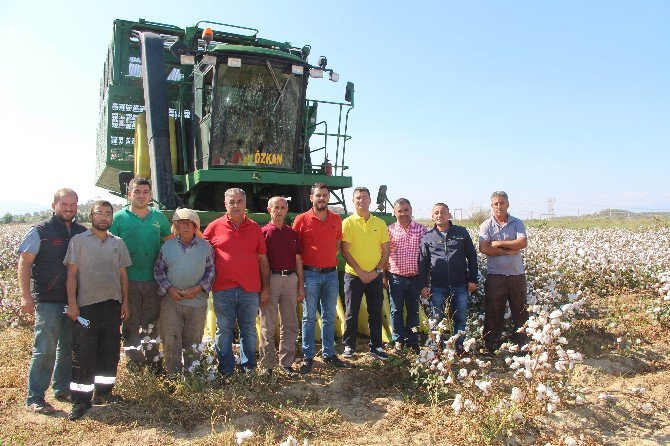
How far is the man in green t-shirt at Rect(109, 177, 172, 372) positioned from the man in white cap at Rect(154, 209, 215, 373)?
0.15 metres

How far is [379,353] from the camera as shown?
6035mm

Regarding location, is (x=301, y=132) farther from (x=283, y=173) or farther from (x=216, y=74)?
(x=216, y=74)

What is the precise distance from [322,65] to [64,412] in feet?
20.5

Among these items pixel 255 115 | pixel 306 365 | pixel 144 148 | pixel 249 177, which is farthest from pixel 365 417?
pixel 144 148

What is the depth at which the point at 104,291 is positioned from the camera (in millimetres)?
4820

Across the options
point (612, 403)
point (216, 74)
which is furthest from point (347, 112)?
point (612, 403)

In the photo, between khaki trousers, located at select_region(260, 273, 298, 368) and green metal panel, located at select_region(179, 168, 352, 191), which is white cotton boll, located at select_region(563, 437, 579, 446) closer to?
khaki trousers, located at select_region(260, 273, 298, 368)

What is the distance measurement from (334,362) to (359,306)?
699 mm

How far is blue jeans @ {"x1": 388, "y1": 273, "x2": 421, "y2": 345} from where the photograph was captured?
20.4ft

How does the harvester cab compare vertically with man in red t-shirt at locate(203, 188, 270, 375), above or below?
above

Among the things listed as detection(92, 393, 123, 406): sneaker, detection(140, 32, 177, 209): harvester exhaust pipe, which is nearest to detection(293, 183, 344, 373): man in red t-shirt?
detection(92, 393, 123, 406): sneaker

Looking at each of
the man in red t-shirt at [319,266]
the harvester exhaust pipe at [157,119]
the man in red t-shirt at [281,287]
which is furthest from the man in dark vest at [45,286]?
the harvester exhaust pipe at [157,119]

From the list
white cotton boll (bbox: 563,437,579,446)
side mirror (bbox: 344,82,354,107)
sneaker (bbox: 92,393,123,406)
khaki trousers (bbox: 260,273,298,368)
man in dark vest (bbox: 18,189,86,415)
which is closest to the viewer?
white cotton boll (bbox: 563,437,579,446)

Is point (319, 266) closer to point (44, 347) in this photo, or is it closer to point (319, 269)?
point (319, 269)
